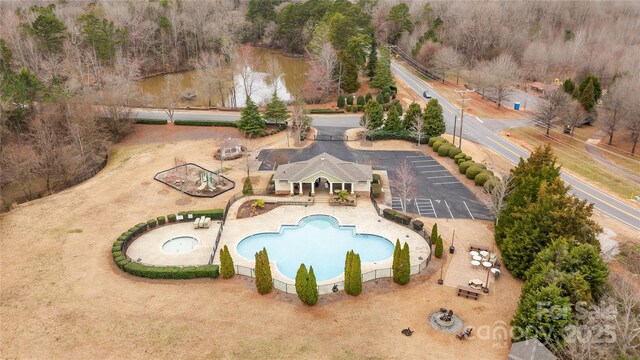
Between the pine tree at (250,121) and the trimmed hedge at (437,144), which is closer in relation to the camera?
the trimmed hedge at (437,144)

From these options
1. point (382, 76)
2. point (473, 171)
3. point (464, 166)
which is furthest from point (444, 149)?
point (382, 76)

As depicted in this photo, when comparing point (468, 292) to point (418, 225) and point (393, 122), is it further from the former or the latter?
point (393, 122)

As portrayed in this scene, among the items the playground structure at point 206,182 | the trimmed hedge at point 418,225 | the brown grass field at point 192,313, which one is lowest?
the brown grass field at point 192,313

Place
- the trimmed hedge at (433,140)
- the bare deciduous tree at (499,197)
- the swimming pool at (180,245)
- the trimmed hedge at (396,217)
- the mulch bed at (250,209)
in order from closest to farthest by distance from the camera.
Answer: the bare deciduous tree at (499,197)
the swimming pool at (180,245)
the trimmed hedge at (396,217)
the mulch bed at (250,209)
the trimmed hedge at (433,140)

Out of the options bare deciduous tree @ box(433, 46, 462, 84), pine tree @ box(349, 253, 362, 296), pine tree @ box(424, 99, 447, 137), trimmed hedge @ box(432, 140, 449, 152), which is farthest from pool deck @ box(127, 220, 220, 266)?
bare deciduous tree @ box(433, 46, 462, 84)

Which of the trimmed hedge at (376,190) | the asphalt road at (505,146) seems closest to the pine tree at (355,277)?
the trimmed hedge at (376,190)

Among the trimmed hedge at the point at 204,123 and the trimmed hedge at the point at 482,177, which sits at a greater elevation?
the trimmed hedge at the point at 204,123

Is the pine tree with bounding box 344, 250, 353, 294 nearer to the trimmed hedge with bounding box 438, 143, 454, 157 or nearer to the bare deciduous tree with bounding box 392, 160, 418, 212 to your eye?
the bare deciduous tree with bounding box 392, 160, 418, 212

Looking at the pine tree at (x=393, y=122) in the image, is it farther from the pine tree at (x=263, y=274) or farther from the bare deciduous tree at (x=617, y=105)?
the pine tree at (x=263, y=274)
